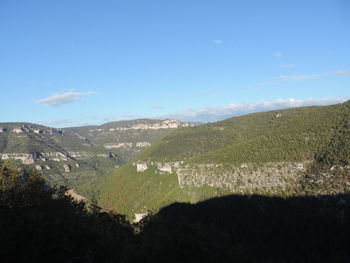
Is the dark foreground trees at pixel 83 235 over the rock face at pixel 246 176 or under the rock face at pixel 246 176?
over

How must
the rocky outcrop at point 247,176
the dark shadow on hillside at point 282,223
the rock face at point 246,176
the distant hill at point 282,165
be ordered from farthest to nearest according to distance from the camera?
1. the rock face at point 246,176
2. the rocky outcrop at point 247,176
3. the distant hill at point 282,165
4. the dark shadow on hillside at point 282,223

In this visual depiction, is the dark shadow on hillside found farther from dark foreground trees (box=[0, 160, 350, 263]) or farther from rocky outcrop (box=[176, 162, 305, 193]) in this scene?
dark foreground trees (box=[0, 160, 350, 263])

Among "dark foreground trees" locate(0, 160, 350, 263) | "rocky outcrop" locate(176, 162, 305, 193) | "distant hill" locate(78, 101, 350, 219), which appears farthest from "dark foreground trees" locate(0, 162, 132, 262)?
"rocky outcrop" locate(176, 162, 305, 193)

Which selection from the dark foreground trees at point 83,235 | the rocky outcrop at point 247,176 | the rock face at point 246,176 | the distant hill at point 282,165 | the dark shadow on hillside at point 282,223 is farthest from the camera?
the rock face at point 246,176

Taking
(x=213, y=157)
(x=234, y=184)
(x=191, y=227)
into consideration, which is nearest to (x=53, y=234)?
(x=191, y=227)

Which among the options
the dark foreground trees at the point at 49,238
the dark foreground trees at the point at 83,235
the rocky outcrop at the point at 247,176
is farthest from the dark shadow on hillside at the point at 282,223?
the dark foreground trees at the point at 49,238

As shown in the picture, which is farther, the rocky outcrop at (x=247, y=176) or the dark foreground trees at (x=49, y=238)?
the rocky outcrop at (x=247, y=176)

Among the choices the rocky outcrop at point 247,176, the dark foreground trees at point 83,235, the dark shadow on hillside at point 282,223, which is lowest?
the dark shadow on hillside at point 282,223

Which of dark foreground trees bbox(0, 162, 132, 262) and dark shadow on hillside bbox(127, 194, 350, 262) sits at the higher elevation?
dark foreground trees bbox(0, 162, 132, 262)

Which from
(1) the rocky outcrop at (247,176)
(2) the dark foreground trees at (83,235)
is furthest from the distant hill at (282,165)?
(2) the dark foreground trees at (83,235)

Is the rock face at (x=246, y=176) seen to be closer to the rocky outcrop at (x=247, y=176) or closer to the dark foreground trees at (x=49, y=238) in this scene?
the rocky outcrop at (x=247, y=176)

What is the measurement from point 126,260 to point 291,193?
128 m

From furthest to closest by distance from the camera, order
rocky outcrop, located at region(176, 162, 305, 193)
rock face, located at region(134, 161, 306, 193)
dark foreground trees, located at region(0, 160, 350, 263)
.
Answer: rock face, located at region(134, 161, 306, 193), rocky outcrop, located at region(176, 162, 305, 193), dark foreground trees, located at region(0, 160, 350, 263)

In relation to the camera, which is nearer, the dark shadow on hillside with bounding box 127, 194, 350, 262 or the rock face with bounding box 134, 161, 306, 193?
the dark shadow on hillside with bounding box 127, 194, 350, 262
